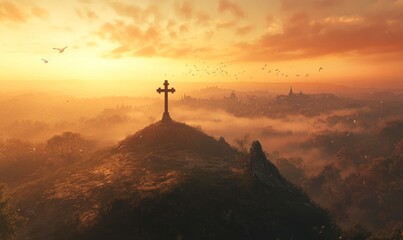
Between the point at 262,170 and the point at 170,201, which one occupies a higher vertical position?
the point at 262,170

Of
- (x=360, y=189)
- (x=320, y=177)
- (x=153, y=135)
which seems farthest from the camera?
(x=320, y=177)

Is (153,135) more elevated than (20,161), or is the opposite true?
(153,135)

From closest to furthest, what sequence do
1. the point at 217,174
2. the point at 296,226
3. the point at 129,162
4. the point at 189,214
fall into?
the point at 189,214
the point at 296,226
the point at 217,174
the point at 129,162

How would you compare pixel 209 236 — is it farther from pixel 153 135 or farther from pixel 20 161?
pixel 20 161

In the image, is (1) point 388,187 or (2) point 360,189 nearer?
(1) point 388,187

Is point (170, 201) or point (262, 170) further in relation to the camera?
point (262, 170)

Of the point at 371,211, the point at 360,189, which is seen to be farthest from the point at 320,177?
the point at 371,211

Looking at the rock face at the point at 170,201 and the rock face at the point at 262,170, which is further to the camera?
the rock face at the point at 262,170

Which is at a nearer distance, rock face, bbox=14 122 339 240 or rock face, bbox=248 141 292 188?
rock face, bbox=14 122 339 240
